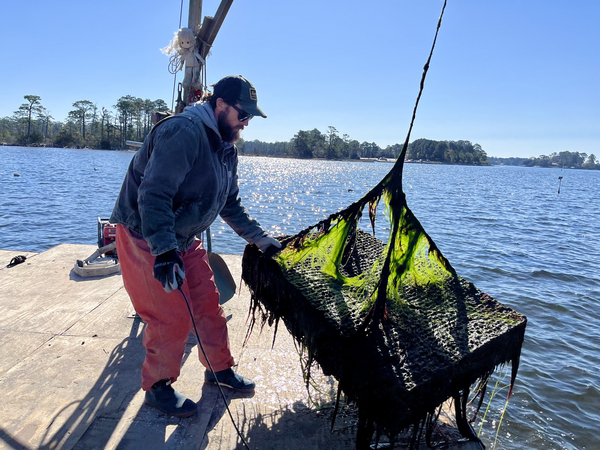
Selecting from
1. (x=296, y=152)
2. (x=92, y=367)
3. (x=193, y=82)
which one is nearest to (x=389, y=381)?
(x=92, y=367)

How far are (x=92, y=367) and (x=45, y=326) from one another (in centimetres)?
96

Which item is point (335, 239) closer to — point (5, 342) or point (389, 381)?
point (389, 381)

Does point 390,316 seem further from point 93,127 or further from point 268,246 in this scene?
point 93,127

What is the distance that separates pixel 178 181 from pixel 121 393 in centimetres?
163

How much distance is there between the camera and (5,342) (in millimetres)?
3377

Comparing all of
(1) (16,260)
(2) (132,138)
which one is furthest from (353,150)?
(1) (16,260)

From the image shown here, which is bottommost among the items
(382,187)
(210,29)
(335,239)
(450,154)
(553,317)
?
(553,317)

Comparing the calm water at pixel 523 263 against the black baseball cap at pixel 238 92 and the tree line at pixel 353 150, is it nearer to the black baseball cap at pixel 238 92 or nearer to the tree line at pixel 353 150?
the black baseball cap at pixel 238 92

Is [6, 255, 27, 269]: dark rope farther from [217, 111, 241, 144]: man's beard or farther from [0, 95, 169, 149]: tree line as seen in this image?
[0, 95, 169, 149]: tree line

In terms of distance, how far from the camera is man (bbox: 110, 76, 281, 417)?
88.2 inches

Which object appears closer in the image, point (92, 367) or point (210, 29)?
point (92, 367)

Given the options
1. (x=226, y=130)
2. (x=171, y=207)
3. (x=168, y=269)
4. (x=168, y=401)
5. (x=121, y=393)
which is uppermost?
(x=226, y=130)

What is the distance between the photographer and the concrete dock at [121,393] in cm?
239

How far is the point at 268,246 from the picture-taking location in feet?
9.37
